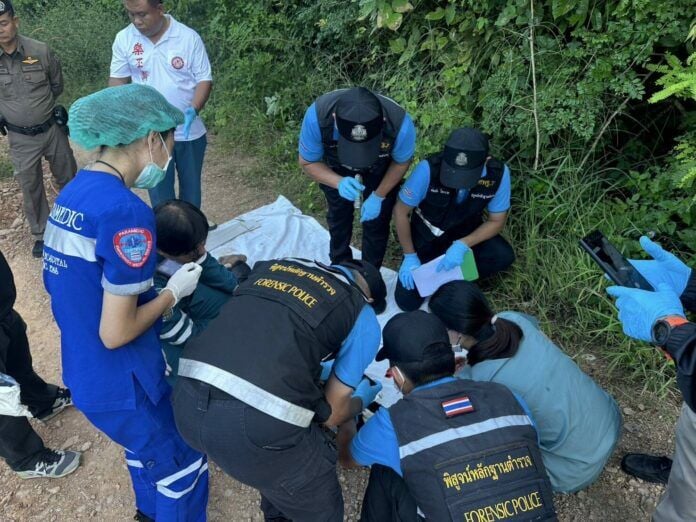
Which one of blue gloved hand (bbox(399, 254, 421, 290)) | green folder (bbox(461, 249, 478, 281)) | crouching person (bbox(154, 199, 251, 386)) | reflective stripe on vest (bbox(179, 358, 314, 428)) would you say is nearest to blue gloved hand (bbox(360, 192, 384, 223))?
blue gloved hand (bbox(399, 254, 421, 290))

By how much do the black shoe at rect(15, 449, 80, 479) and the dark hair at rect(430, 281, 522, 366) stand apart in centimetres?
193

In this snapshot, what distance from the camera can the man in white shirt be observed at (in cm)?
327

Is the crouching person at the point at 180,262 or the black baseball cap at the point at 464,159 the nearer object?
the crouching person at the point at 180,262

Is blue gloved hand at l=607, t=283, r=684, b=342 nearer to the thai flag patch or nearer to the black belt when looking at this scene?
the thai flag patch

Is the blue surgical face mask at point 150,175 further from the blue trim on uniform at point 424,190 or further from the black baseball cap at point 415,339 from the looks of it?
the blue trim on uniform at point 424,190

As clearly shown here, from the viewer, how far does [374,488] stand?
1.86m

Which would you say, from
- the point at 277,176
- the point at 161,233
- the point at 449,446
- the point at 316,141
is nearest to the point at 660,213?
the point at 316,141

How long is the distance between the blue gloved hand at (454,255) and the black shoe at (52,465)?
2.25 meters

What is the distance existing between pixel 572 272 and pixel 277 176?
114 inches

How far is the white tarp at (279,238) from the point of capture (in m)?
3.81

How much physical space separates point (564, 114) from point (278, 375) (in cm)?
257

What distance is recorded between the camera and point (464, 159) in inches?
106

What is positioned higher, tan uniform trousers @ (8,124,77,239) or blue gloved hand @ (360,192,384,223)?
blue gloved hand @ (360,192,384,223)

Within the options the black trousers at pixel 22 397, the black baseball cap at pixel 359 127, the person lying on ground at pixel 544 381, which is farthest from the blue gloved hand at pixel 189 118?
the person lying on ground at pixel 544 381
